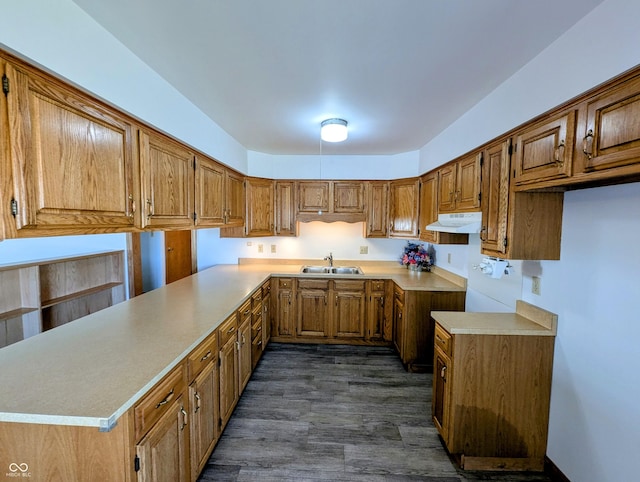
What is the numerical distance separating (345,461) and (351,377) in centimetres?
100

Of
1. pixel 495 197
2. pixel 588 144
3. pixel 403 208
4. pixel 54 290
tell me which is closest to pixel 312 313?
pixel 403 208

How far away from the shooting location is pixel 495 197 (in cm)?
193

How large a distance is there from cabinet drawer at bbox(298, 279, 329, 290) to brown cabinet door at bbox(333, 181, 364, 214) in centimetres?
94

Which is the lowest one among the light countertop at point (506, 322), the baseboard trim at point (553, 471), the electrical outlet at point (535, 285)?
the baseboard trim at point (553, 471)

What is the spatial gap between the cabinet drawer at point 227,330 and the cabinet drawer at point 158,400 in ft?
1.56

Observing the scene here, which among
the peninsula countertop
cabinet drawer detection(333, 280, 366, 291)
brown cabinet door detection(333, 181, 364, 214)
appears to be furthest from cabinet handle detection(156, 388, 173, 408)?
brown cabinet door detection(333, 181, 364, 214)

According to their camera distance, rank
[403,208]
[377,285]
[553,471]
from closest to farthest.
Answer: [553,471] → [377,285] → [403,208]

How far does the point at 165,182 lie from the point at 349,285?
2.28 meters

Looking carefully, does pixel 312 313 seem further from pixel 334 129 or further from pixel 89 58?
pixel 89 58

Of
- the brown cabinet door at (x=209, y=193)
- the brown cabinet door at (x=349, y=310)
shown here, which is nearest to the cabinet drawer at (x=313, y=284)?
the brown cabinet door at (x=349, y=310)

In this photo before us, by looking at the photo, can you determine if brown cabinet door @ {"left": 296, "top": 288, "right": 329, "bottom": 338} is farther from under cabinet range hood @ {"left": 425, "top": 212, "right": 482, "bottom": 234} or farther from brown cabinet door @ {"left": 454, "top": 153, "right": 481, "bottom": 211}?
brown cabinet door @ {"left": 454, "top": 153, "right": 481, "bottom": 211}

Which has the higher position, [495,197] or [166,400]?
[495,197]

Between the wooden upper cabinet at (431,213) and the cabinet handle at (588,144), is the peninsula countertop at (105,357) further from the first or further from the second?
the cabinet handle at (588,144)

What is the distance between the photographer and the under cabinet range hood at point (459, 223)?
2148mm
